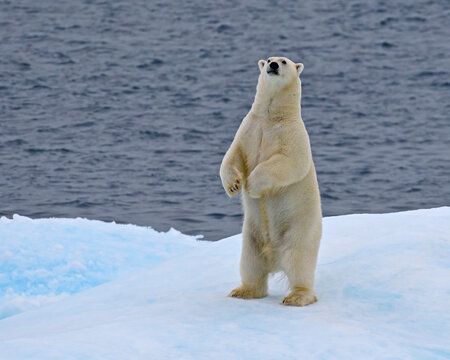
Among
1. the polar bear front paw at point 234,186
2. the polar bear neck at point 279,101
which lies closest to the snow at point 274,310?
the polar bear front paw at point 234,186

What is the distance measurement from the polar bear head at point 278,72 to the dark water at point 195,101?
6.21 meters

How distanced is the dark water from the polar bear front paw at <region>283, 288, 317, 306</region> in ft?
20.4

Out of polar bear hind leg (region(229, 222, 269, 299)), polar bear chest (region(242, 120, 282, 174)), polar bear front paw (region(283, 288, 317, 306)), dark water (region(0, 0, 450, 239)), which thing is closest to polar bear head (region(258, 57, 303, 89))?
polar bear chest (region(242, 120, 282, 174))

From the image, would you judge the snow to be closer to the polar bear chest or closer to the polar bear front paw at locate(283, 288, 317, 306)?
the polar bear front paw at locate(283, 288, 317, 306)

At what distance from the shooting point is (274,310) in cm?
515

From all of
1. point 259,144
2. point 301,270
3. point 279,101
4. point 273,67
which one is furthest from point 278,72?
point 301,270

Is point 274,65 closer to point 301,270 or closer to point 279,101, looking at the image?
point 279,101

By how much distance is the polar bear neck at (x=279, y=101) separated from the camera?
213 inches

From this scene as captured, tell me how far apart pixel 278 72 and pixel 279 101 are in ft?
0.58

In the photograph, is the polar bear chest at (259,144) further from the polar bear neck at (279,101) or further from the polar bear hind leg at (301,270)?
the polar bear hind leg at (301,270)

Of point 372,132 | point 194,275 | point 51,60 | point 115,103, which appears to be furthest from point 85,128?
→ point 194,275

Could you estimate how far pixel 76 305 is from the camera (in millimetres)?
6266

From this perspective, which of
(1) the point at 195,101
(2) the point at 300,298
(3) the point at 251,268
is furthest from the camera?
(1) the point at 195,101

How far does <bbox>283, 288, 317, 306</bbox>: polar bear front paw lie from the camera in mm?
5230
